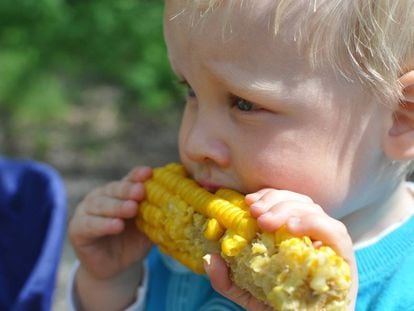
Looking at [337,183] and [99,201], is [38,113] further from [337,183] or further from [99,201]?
[337,183]

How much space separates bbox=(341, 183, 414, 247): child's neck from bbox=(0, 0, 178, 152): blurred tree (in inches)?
116

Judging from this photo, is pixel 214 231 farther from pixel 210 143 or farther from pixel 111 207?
pixel 111 207

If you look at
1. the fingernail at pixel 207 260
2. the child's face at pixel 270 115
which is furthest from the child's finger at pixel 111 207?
the fingernail at pixel 207 260

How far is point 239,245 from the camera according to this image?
1.60 m

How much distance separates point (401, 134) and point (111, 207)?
711 millimetres

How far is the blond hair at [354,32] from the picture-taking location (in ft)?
5.37

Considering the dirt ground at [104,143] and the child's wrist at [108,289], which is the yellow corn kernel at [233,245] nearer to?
the child's wrist at [108,289]

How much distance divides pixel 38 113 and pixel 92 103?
607mm

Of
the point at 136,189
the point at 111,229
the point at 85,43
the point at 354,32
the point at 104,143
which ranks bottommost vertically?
the point at 104,143

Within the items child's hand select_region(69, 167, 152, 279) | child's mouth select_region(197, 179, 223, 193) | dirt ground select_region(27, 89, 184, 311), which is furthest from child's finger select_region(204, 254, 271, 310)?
dirt ground select_region(27, 89, 184, 311)

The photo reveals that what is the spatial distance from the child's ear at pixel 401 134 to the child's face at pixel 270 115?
0.09ft

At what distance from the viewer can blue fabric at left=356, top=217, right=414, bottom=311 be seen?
181 cm

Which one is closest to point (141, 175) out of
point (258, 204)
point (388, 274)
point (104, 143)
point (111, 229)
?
point (111, 229)

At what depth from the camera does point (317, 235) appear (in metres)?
1.50
